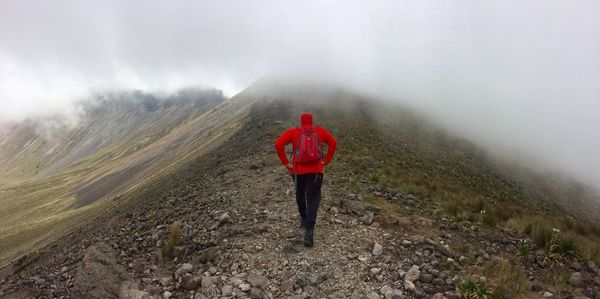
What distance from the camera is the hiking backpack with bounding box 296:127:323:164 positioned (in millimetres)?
9996

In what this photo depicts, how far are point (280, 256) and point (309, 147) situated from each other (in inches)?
117

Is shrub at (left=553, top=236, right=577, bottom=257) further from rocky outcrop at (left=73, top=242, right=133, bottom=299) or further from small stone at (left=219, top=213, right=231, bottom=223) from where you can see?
rocky outcrop at (left=73, top=242, right=133, bottom=299)

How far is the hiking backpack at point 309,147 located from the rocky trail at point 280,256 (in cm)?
241

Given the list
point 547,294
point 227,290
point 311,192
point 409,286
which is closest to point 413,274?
point 409,286

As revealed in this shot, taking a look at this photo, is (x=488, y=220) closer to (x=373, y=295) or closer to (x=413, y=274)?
(x=413, y=274)

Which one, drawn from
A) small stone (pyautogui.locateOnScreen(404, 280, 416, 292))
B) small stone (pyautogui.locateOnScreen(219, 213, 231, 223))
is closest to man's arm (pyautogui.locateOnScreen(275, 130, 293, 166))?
small stone (pyautogui.locateOnScreen(219, 213, 231, 223))

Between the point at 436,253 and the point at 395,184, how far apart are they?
659 cm

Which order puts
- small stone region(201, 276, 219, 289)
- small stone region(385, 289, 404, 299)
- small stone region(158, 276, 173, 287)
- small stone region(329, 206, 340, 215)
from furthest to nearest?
small stone region(329, 206, 340, 215) < small stone region(158, 276, 173, 287) < small stone region(201, 276, 219, 289) < small stone region(385, 289, 404, 299)

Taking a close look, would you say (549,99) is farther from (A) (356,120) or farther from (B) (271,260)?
(B) (271,260)

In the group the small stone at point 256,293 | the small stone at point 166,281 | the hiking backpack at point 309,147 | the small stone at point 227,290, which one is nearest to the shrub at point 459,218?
the hiking backpack at point 309,147

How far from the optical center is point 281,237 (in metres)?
10.9

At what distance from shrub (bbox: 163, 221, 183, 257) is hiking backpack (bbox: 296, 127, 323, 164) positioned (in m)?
4.51

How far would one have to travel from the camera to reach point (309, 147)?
10.0m

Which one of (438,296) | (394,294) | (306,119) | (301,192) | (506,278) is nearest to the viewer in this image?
(438,296)
